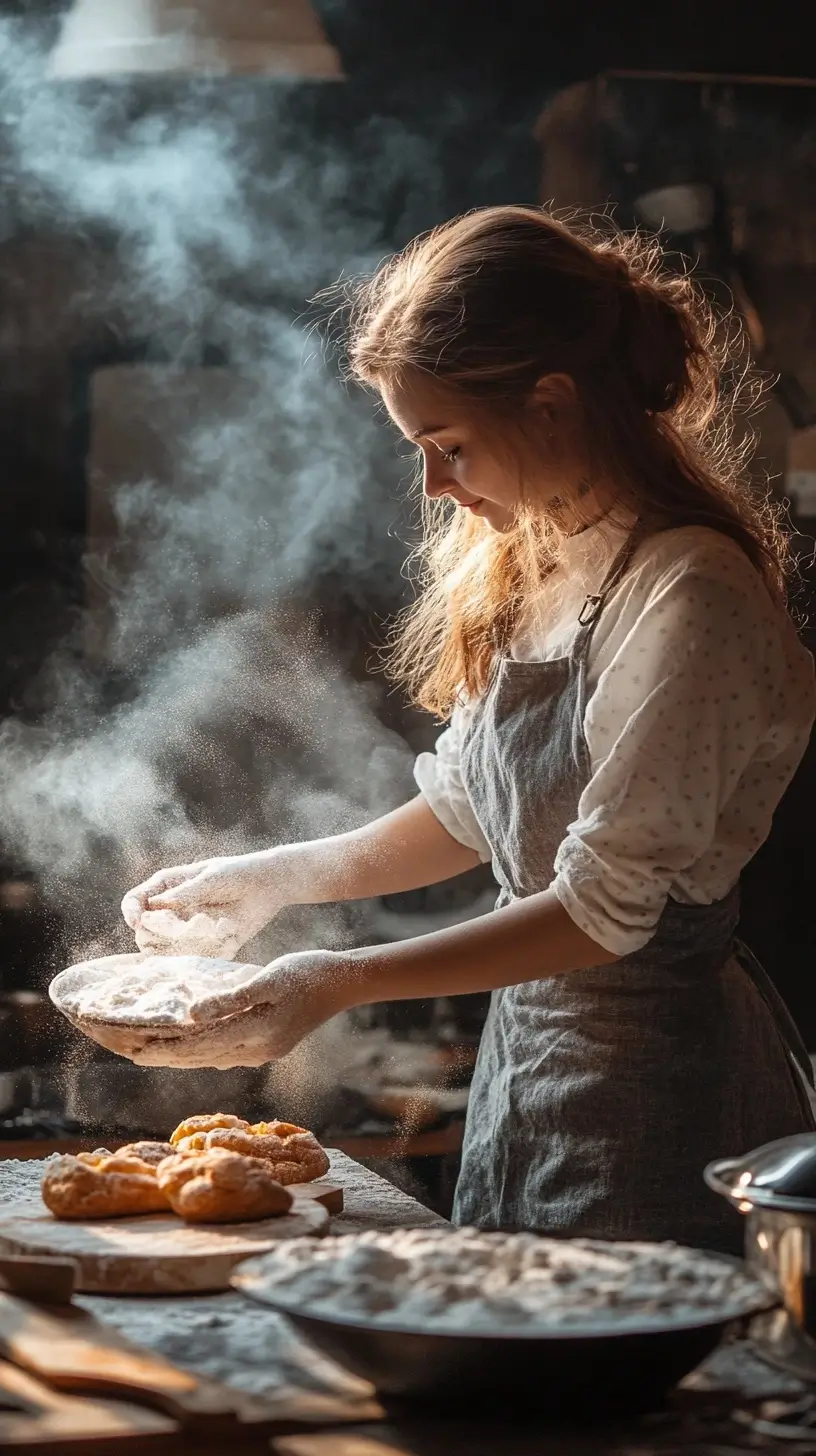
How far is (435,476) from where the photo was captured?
1855mm

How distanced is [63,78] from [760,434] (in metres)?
1.50

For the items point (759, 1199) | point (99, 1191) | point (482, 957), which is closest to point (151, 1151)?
point (99, 1191)

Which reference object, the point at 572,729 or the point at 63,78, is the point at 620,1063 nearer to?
the point at 572,729

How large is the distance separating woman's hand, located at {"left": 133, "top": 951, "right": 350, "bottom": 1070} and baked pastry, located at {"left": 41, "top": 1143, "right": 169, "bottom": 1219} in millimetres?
156

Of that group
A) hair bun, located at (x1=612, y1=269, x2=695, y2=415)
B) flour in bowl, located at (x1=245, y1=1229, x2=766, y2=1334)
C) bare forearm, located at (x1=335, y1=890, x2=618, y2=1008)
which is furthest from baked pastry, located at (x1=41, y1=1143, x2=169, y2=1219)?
hair bun, located at (x1=612, y1=269, x2=695, y2=415)

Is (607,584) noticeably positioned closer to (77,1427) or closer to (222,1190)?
(222,1190)

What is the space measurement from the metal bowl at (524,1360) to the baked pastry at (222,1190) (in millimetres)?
415

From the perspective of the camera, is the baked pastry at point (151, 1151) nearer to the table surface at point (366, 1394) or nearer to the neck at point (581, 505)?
the table surface at point (366, 1394)

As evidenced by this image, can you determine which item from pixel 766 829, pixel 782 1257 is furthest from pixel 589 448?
pixel 782 1257

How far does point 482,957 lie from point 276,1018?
0.22 metres

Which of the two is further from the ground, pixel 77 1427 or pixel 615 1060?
pixel 77 1427

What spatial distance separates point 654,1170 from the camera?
5.68 feet

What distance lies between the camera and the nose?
1848mm

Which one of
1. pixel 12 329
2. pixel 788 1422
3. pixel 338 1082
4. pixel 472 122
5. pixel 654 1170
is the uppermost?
pixel 472 122
